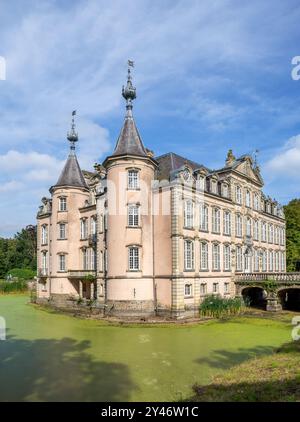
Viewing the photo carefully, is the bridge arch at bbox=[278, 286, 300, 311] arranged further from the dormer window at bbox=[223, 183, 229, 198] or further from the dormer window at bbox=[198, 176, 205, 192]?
the dormer window at bbox=[198, 176, 205, 192]

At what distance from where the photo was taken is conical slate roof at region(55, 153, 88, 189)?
33.7 m

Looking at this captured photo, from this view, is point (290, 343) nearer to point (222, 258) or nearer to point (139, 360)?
point (139, 360)

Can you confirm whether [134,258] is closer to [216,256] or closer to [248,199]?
[216,256]

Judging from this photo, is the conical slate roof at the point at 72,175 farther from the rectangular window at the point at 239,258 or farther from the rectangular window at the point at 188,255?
the rectangular window at the point at 239,258

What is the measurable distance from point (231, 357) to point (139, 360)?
3.66 meters

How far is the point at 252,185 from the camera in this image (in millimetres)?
35688

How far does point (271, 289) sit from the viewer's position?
28.6 m

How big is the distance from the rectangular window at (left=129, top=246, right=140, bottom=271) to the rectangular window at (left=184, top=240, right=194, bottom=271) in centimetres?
336

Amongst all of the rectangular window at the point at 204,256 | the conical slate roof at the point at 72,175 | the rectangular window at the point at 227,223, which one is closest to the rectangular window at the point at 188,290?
the rectangular window at the point at 204,256

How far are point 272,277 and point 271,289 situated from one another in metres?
0.98

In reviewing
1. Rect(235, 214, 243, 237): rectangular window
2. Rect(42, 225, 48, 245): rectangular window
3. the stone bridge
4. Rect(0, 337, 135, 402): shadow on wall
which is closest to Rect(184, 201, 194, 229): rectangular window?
Rect(235, 214, 243, 237): rectangular window

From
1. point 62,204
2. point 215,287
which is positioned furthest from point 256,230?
point 62,204

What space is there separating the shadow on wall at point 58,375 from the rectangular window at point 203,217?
1404cm

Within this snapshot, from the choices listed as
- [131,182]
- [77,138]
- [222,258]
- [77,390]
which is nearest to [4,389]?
[77,390]
